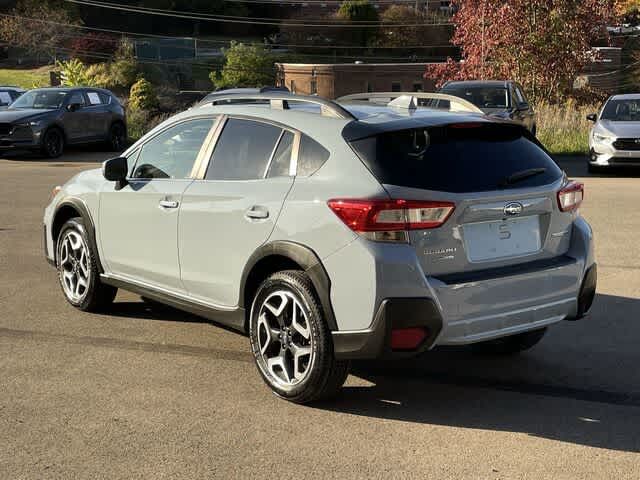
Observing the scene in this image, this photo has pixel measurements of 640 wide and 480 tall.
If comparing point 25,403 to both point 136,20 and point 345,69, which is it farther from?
point 136,20

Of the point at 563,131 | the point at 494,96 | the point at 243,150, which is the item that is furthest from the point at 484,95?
the point at 243,150

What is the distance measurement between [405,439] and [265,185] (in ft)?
5.55

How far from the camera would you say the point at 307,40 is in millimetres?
121312

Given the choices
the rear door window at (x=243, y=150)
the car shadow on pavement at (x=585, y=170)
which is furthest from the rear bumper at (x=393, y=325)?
the car shadow on pavement at (x=585, y=170)

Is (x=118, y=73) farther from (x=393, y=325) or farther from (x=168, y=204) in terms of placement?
(x=393, y=325)

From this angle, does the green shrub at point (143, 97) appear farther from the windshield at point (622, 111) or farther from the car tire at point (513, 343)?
the car tire at point (513, 343)

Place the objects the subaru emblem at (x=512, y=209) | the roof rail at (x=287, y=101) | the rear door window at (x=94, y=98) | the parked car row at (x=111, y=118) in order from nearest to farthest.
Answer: the subaru emblem at (x=512, y=209), the roof rail at (x=287, y=101), the parked car row at (x=111, y=118), the rear door window at (x=94, y=98)

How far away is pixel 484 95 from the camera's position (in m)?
20.2

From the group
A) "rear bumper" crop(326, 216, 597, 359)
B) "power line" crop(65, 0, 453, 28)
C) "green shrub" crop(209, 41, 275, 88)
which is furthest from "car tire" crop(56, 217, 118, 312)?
"power line" crop(65, 0, 453, 28)

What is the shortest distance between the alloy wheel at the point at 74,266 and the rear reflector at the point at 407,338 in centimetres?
321

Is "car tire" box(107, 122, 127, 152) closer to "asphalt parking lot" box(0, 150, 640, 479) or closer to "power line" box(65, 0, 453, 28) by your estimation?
"asphalt parking lot" box(0, 150, 640, 479)

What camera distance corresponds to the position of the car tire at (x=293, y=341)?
5.28 metres

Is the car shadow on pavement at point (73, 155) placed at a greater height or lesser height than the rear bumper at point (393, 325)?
lesser

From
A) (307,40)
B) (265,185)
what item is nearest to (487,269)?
(265,185)
